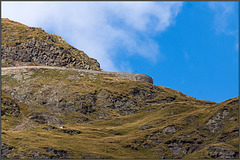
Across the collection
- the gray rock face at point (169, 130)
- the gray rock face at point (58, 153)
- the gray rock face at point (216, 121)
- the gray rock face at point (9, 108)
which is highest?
the gray rock face at point (9, 108)

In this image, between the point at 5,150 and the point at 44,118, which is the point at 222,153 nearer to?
the point at 5,150

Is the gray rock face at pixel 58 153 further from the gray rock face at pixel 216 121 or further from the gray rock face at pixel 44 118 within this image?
the gray rock face at pixel 216 121

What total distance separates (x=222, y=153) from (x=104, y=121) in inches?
2496

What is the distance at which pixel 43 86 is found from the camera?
7234 inches

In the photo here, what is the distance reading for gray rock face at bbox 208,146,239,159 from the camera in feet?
344

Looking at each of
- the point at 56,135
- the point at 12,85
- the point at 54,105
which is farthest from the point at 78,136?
the point at 12,85

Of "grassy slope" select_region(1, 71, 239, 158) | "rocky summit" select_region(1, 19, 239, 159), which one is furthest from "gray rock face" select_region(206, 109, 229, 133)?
"grassy slope" select_region(1, 71, 239, 158)

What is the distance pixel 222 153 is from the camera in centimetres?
10644

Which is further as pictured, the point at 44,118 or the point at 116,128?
the point at 44,118

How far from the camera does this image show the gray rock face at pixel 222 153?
344 ft

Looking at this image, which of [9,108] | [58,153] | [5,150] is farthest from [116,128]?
[5,150]

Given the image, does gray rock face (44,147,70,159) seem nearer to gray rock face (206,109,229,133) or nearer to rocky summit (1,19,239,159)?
rocky summit (1,19,239,159)

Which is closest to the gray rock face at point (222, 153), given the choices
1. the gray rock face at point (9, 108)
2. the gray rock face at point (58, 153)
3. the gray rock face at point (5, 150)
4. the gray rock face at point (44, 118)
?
the gray rock face at point (58, 153)

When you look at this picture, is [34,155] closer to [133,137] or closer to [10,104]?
[133,137]
